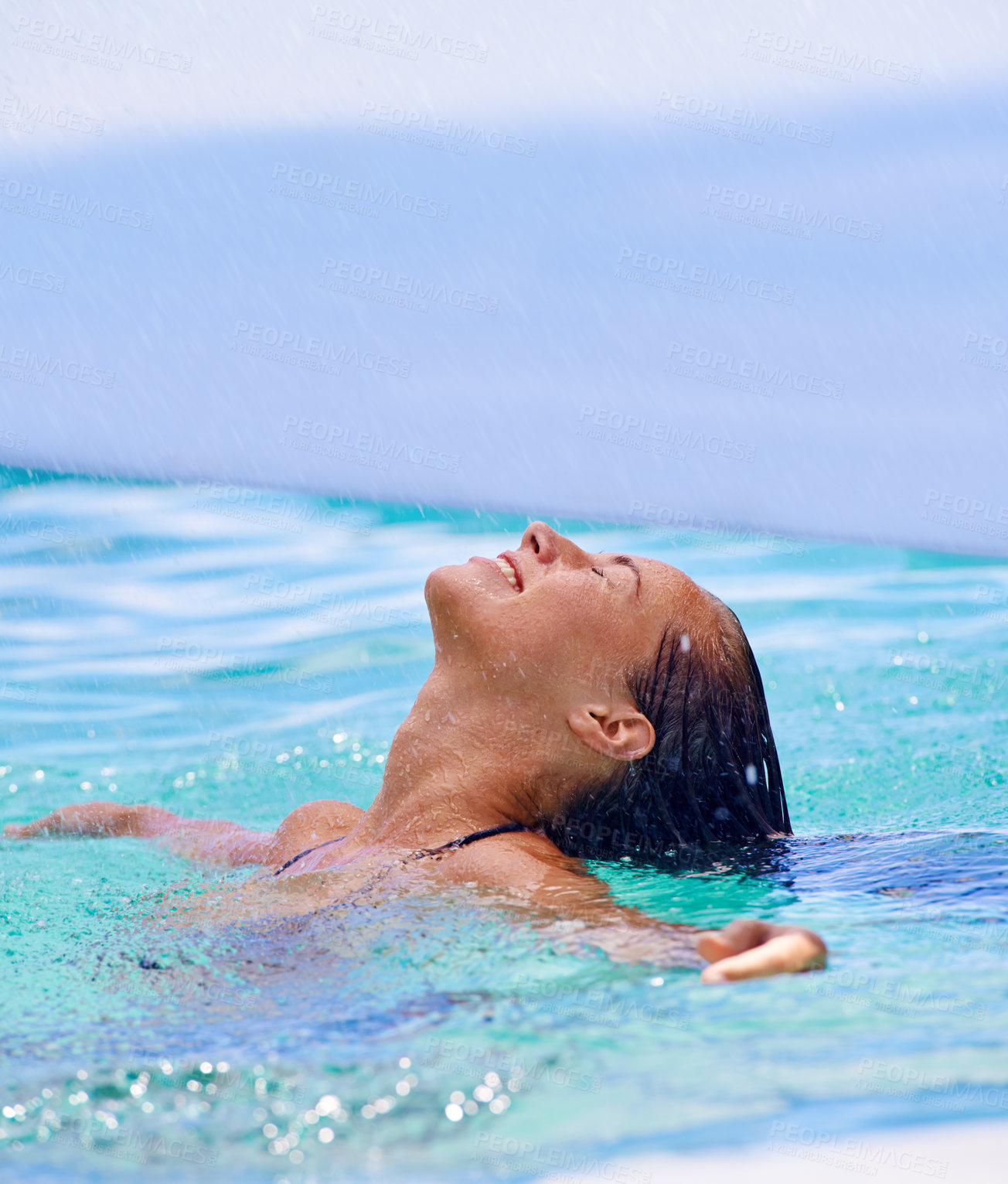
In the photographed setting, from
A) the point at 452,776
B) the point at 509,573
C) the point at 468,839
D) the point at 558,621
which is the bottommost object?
the point at 468,839

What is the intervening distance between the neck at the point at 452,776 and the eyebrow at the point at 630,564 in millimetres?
449

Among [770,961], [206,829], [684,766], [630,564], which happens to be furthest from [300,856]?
[770,961]

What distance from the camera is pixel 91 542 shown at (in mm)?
8625

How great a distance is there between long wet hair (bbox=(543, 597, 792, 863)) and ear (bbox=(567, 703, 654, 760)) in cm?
5

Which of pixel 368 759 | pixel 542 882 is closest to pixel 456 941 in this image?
pixel 542 882

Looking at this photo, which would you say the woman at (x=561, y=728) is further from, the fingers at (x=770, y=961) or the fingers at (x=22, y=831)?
the fingers at (x=22, y=831)

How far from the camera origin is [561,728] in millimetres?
3223

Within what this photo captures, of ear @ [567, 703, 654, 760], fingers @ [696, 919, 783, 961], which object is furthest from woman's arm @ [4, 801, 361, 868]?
fingers @ [696, 919, 783, 961]

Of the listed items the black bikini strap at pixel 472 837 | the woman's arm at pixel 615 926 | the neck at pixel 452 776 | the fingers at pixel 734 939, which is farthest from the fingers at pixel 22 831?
the fingers at pixel 734 939

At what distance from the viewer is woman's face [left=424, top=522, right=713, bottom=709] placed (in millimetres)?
3213

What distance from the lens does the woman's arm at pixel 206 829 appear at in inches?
151

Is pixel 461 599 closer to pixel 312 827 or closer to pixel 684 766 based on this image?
pixel 684 766

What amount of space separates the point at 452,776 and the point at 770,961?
3.93 feet

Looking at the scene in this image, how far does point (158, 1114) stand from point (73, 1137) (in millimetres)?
126
